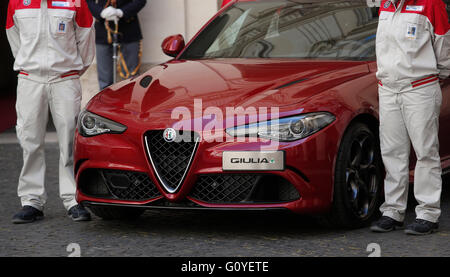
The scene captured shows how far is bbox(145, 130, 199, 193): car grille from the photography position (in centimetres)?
591

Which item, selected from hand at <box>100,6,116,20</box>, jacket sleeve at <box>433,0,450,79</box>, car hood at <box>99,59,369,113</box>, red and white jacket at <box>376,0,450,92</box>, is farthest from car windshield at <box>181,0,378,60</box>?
hand at <box>100,6,116,20</box>

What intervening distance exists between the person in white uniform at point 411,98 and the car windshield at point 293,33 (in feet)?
2.20

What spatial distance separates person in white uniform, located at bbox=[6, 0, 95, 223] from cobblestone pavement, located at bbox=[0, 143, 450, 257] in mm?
219

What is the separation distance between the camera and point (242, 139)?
580 centimetres

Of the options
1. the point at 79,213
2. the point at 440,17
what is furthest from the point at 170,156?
the point at 440,17

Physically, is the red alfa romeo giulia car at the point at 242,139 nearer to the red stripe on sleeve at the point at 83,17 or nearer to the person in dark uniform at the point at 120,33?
the red stripe on sleeve at the point at 83,17

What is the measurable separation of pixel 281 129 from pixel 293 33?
1537 mm

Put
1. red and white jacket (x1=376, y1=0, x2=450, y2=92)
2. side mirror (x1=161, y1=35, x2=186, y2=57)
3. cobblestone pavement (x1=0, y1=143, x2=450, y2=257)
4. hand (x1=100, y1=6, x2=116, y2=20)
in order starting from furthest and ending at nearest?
1. hand (x1=100, y1=6, x2=116, y2=20)
2. side mirror (x1=161, y1=35, x2=186, y2=57)
3. red and white jacket (x1=376, y1=0, x2=450, y2=92)
4. cobblestone pavement (x1=0, y1=143, x2=450, y2=257)

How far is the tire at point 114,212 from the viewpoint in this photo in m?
6.70

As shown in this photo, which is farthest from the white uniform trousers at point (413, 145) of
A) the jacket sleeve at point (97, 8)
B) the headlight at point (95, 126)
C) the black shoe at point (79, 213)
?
the jacket sleeve at point (97, 8)

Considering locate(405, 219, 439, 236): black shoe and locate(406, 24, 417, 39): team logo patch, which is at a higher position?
locate(406, 24, 417, 39): team logo patch

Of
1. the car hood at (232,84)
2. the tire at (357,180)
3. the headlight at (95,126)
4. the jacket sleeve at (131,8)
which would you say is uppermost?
the jacket sleeve at (131,8)

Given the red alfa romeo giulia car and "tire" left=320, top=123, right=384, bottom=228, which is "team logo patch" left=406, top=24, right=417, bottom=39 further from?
"tire" left=320, top=123, right=384, bottom=228

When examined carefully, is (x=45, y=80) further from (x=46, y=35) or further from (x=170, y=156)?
(x=170, y=156)
